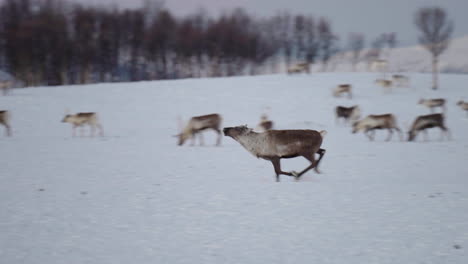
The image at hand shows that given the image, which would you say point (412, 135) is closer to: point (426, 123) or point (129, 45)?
point (426, 123)

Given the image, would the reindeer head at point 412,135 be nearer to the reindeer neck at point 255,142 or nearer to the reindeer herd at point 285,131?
the reindeer herd at point 285,131

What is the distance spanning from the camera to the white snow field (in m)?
4.65

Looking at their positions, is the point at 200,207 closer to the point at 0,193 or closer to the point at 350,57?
the point at 0,193

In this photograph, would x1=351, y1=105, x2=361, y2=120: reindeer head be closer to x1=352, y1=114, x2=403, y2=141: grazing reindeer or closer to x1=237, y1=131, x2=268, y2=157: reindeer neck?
x1=352, y1=114, x2=403, y2=141: grazing reindeer

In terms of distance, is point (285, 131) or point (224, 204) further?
point (285, 131)

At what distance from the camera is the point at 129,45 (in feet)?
199

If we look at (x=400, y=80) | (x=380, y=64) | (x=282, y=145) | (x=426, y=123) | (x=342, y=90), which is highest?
(x=380, y=64)

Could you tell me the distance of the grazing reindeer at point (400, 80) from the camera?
35.6 m

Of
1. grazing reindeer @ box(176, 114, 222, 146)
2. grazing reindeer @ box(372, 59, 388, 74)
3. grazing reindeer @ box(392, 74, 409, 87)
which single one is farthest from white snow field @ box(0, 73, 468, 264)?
grazing reindeer @ box(372, 59, 388, 74)

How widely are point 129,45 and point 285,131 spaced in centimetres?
5661

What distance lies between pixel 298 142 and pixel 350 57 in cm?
6934

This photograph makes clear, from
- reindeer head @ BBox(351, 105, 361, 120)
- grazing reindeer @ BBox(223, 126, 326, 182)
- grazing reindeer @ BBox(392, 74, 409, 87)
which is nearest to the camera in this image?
grazing reindeer @ BBox(223, 126, 326, 182)

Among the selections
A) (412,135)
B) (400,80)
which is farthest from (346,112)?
(400,80)

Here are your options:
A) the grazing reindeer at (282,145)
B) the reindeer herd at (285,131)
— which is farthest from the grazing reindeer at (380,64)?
the grazing reindeer at (282,145)
